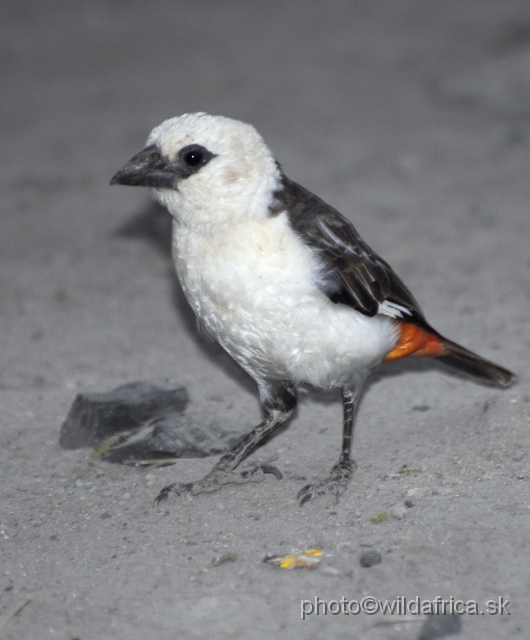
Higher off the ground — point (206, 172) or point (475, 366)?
point (206, 172)

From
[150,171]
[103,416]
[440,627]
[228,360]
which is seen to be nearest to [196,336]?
[228,360]

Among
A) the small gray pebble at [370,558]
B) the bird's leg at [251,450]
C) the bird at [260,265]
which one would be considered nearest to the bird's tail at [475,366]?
the bird at [260,265]

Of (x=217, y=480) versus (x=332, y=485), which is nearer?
(x=332, y=485)

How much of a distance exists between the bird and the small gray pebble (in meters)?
0.50

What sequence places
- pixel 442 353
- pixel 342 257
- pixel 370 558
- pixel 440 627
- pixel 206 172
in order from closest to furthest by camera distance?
pixel 440 627 < pixel 370 558 < pixel 206 172 < pixel 342 257 < pixel 442 353

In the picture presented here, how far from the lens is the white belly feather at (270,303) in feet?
10.8

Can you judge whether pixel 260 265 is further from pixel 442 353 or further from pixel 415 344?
pixel 442 353

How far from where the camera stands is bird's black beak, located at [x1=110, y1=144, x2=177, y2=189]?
11.3 ft

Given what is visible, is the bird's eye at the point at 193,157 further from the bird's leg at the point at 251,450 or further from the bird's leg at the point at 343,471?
the bird's leg at the point at 343,471

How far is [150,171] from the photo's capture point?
3.46 meters

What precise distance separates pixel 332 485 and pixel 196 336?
193 centimetres

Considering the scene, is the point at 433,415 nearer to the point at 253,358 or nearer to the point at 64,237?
the point at 253,358

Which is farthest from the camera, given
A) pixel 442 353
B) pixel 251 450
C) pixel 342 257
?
pixel 442 353

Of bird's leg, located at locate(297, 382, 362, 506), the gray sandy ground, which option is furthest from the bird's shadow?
bird's leg, located at locate(297, 382, 362, 506)
